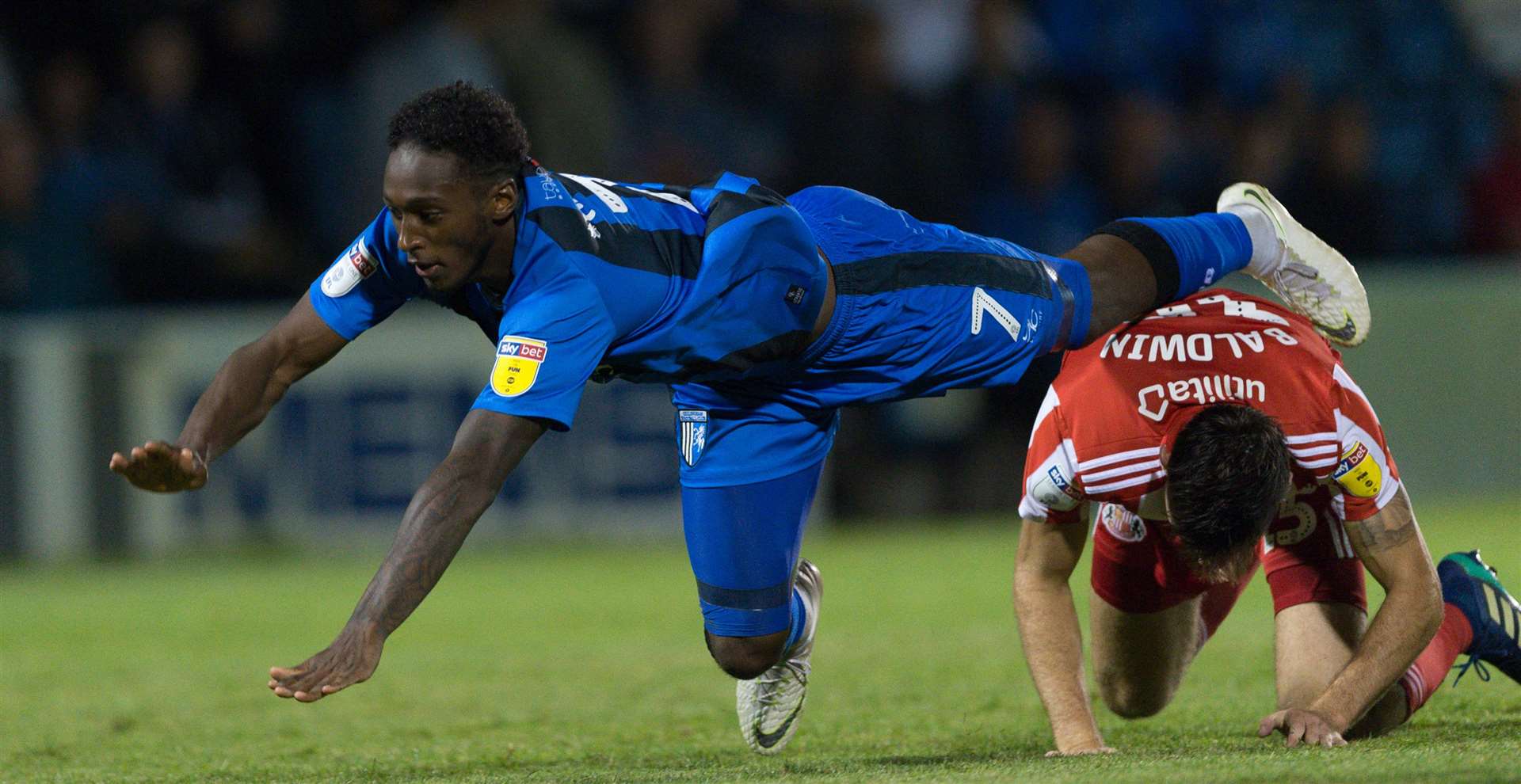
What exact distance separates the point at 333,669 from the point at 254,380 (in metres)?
1.34

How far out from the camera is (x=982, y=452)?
12188 mm

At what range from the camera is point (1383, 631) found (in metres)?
4.53

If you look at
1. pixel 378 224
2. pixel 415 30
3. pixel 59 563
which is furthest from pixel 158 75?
pixel 378 224

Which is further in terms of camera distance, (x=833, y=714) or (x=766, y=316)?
(x=833, y=714)

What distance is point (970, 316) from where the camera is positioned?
192 inches

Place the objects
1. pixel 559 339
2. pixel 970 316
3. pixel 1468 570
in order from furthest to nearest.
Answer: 1. pixel 1468 570
2. pixel 970 316
3. pixel 559 339

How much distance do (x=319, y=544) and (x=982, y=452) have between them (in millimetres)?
4218

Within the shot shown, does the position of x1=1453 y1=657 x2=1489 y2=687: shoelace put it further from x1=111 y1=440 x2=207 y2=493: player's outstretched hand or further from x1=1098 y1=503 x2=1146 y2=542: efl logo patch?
x1=111 y1=440 x2=207 y2=493: player's outstretched hand

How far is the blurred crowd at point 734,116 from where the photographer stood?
11195 millimetres

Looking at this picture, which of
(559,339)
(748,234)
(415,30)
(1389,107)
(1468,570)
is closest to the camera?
(559,339)

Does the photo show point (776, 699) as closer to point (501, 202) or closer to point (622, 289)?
point (622, 289)

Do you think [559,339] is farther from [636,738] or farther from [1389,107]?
[1389,107]

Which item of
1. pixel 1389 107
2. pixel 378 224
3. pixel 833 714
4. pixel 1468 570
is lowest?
pixel 833 714

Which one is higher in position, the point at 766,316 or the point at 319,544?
the point at 766,316
